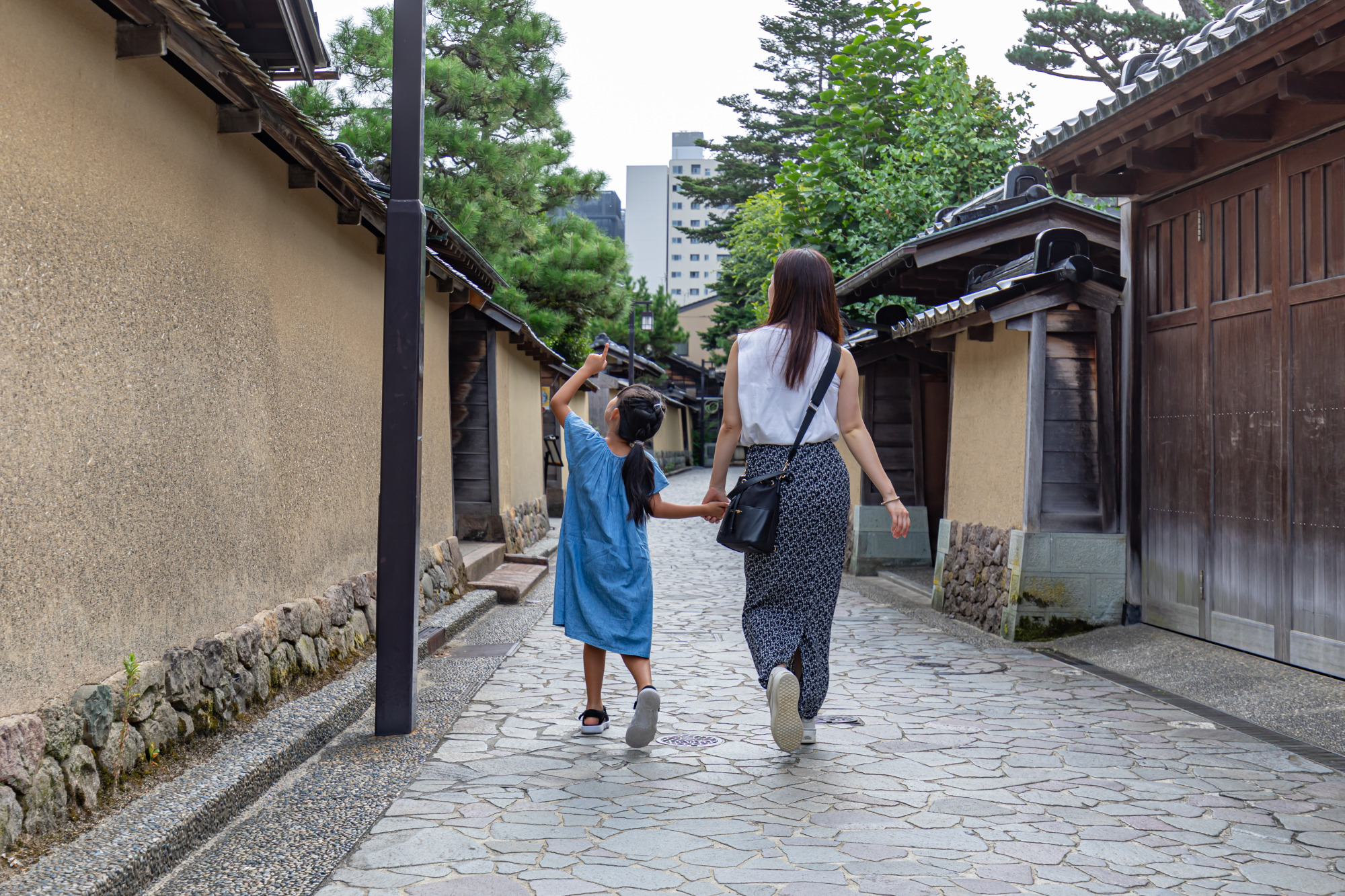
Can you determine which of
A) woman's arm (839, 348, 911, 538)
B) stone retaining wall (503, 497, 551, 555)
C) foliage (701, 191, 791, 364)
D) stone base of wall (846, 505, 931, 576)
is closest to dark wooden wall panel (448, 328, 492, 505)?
stone retaining wall (503, 497, 551, 555)

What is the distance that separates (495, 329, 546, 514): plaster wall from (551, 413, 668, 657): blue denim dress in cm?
883

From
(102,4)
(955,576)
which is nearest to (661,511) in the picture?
(102,4)

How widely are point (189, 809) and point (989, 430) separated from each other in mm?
7913

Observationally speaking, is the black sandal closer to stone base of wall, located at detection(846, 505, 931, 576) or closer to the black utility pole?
the black utility pole

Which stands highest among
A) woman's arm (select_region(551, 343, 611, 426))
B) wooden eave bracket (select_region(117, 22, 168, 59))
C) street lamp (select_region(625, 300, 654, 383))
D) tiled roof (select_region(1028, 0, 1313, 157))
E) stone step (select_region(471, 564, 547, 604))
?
street lamp (select_region(625, 300, 654, 383))

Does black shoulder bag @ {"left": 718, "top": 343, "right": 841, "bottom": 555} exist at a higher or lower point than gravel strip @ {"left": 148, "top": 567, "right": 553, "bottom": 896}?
higher

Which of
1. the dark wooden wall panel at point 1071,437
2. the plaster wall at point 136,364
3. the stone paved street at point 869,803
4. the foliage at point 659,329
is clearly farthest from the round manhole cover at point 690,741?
the foliage at point 659,329

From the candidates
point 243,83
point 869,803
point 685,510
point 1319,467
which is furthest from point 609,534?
point 1319,467

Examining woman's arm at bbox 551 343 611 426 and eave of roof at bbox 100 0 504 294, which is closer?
eave of roof at bbox 100 0 504 294

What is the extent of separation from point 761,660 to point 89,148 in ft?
11.1

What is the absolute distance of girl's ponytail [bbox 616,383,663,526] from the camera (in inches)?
211

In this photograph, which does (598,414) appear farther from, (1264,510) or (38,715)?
(38,715)

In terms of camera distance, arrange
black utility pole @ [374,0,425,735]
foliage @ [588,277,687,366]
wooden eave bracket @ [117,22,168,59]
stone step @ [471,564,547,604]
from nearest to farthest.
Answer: wooden eave bracket @ [117,22,168,59] < black utility pole @ [374,0,425,735] < stone step @ [471,564,547,604] < foliage @ [588,277,687,366]

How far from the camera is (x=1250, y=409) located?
705 cm
